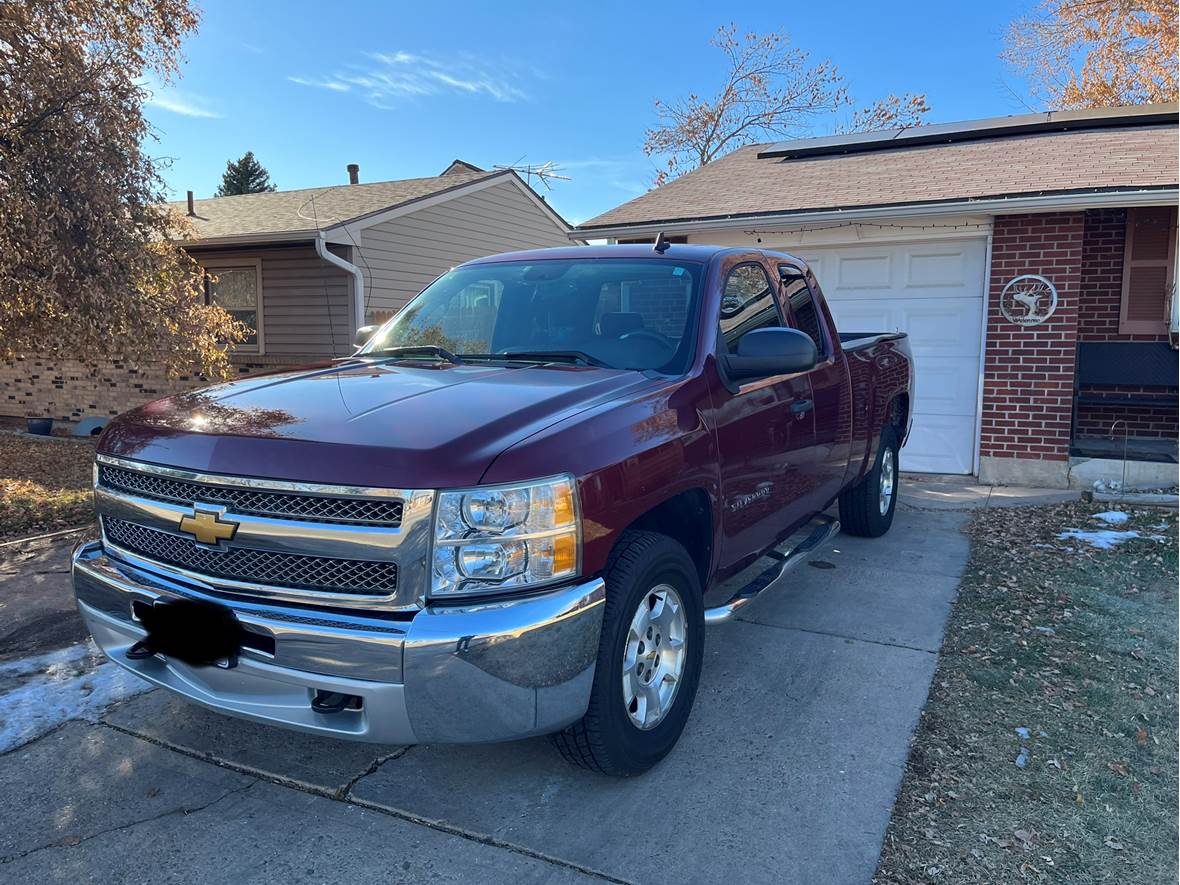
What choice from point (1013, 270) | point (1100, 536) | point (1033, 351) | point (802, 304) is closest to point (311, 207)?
point (1013, 270)

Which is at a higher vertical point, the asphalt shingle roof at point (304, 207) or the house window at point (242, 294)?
the asphalt shingle roof at point (304, 207)

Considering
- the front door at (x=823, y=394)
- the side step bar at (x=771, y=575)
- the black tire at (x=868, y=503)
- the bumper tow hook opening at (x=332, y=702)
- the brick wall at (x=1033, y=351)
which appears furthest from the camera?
the brick wall at (x=1033, y=351)

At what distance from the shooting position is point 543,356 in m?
3.67

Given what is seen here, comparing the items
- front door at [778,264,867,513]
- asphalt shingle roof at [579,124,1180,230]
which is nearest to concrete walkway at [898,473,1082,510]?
asphalt shingle roof at [579,124,1180,230]

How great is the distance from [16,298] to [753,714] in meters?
7.77

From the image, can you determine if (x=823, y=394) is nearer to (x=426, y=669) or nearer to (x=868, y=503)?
(x=868, y=503)

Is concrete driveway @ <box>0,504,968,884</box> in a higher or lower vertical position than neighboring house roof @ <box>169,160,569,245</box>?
lower

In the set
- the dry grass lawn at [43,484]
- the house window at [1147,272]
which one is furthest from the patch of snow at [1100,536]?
the dry grass lawn at [43,484]

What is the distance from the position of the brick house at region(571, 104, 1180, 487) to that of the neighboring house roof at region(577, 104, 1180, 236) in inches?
1.4

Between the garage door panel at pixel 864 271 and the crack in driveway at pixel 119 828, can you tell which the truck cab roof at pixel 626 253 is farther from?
the garage door panel at pixel 864 271

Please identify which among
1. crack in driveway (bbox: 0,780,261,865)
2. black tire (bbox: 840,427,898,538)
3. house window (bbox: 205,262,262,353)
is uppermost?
house window (bbox: 205,262,262,353)

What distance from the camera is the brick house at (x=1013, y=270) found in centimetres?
825

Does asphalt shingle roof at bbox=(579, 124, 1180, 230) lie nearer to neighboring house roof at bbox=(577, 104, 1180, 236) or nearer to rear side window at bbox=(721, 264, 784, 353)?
A: neighboring house roof at bbox=(577, 104, 1180, 236)

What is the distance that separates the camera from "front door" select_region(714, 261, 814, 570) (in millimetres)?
3617
